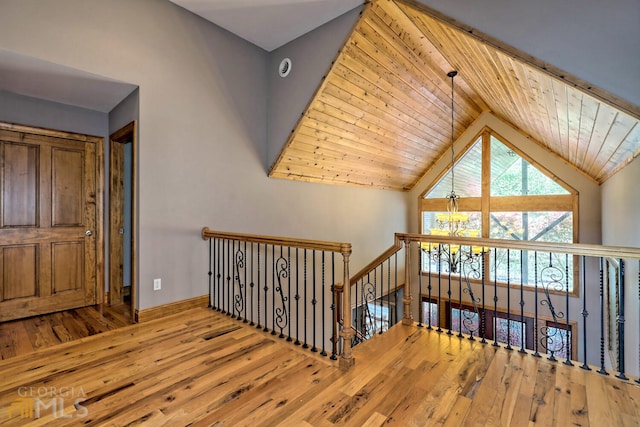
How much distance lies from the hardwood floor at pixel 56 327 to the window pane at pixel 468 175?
6.86m

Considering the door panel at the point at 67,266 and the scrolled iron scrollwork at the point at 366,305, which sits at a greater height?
the door panel at the point at 67,266

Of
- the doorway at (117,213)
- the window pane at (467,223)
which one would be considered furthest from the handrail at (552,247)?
the doorway at (117,213)

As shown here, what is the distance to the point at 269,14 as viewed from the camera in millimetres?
3434

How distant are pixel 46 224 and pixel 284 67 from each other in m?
3.45

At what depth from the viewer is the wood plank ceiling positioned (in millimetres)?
2641

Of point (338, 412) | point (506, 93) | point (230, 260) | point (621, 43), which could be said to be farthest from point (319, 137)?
point (338, 412)

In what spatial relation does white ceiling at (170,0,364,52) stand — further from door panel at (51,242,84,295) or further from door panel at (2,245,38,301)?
door panel at (2,245,38,301)

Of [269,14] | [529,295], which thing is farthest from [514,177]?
[269,14]

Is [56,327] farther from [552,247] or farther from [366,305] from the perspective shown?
[552,247]

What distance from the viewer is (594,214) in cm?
573

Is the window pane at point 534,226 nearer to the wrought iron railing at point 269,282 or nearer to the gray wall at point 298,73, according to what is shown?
the wrought iron railing at point 269,282

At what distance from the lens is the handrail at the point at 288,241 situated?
229cm

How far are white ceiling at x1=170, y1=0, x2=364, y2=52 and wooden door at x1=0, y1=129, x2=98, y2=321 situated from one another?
2.17 m

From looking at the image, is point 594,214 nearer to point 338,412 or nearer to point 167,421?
point 338,412
